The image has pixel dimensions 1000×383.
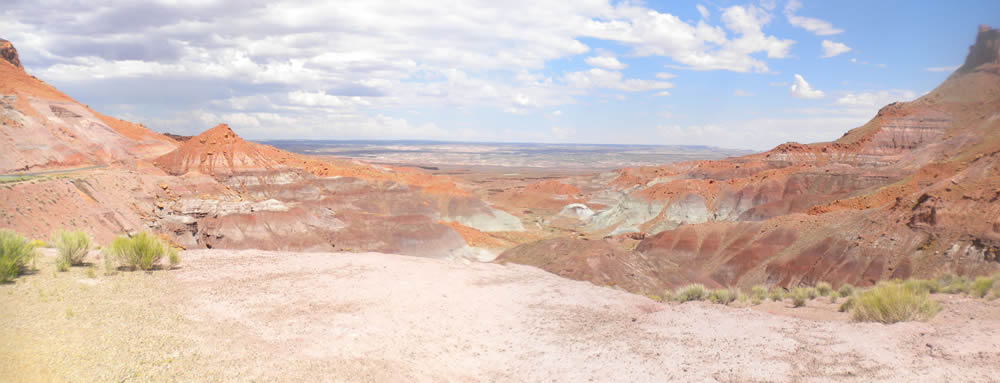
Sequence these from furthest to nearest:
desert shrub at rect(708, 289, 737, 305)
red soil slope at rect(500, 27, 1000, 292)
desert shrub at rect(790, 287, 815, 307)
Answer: red soil slope at rect(500, 27, 1000, 292), desert shrub at rect(708, 289, 737, 305), desert shrub at rect(790, 287, 815, 307)

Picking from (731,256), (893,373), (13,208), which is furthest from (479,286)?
(731,256)

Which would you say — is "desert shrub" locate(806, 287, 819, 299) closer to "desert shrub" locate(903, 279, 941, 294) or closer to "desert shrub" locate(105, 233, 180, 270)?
"desert shrub" locate(903, 279, 941, 294)

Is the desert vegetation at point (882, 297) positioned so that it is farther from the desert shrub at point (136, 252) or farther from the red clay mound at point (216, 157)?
the red clay mound at point (216, 157)

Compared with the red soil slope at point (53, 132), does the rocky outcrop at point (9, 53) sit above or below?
above

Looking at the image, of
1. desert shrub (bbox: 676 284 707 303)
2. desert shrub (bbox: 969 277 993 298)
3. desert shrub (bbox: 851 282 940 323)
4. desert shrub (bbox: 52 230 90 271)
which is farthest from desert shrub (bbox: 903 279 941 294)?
desert shrub (bbox: 52 230 90 271)

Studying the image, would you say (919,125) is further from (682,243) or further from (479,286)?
(479,286)

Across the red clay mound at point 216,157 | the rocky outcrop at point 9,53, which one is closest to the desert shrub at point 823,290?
the red clay mound at point 216,157

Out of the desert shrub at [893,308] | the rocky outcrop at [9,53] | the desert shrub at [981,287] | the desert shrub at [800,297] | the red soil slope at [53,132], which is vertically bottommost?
Result: the desert shrub at [800,297]
